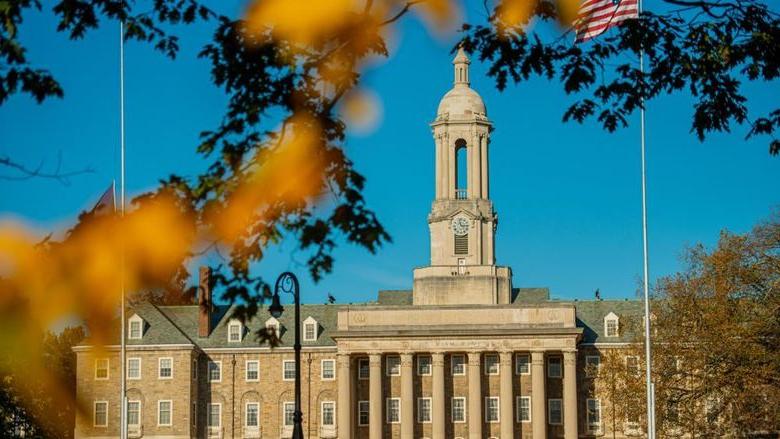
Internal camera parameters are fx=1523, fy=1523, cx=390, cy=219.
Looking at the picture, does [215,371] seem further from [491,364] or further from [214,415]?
[491,364]

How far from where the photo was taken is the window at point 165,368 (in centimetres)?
10100

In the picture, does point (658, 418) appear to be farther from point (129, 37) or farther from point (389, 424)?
point (129, 37)

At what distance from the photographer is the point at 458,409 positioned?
3959 inches

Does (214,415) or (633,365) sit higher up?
(633,365)

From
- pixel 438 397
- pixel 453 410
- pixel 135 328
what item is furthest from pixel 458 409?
pixel 135 328

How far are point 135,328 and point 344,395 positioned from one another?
1529 cm

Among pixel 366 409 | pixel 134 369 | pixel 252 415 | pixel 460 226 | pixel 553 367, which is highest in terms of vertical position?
pixel 460 226

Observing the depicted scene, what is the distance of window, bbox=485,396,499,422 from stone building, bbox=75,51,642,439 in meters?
0.13

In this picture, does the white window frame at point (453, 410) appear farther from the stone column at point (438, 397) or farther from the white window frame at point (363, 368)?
the white window frame at point (363, 368)

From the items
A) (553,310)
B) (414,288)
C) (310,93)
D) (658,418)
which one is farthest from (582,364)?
(310,93)

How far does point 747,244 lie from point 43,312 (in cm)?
5986

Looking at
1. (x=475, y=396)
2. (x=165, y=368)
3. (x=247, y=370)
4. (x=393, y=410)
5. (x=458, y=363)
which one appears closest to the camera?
(x=475, y=396)

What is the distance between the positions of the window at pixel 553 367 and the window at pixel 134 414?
89.3ft

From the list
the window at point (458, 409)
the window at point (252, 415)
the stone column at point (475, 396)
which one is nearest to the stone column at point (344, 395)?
the window at point (252, 415)
